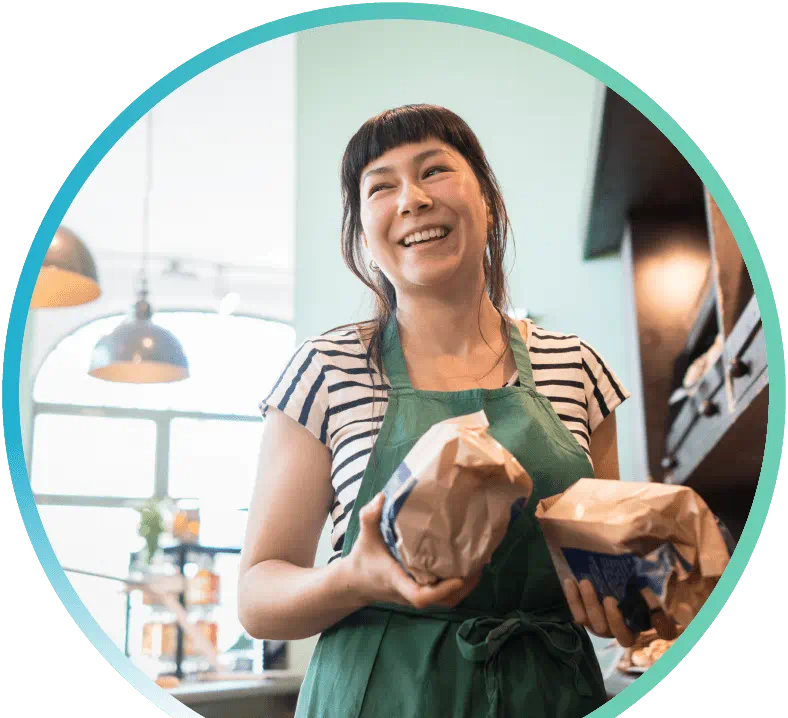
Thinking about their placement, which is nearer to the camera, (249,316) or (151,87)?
(151,87)

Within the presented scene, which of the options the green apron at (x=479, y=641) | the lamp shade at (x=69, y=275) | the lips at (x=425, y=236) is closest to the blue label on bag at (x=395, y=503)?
the green apron at (x=479, y=641)

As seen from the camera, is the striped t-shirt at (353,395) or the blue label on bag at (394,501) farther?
the striped t-shirt at (353,395)

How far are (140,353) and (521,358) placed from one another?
845 mm

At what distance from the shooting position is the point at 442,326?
2.09ft

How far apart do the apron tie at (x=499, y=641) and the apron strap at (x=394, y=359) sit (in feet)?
0.57

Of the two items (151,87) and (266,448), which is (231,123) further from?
(266,448)

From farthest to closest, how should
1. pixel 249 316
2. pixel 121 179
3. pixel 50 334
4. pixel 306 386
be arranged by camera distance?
pixel 121 179 < pixel 249 316 < pixel 50 334 < pixel 306 386

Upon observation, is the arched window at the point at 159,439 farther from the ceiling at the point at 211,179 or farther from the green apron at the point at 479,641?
the green apron at the point at 479,641

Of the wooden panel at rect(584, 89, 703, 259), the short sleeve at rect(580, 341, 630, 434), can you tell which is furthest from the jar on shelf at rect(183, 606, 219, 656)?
the short sleeve at rect(580, 341, 630, 434)

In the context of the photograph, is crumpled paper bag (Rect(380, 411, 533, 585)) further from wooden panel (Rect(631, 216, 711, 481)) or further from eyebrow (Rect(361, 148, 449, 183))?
wooden panel (Rect(631, 216, 711, 481))

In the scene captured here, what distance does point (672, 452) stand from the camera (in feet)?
4.82

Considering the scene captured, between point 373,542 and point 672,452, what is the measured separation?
3.78ft

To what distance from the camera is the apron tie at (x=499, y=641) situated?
523 millimetres

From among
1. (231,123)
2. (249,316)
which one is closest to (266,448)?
(249,316)
